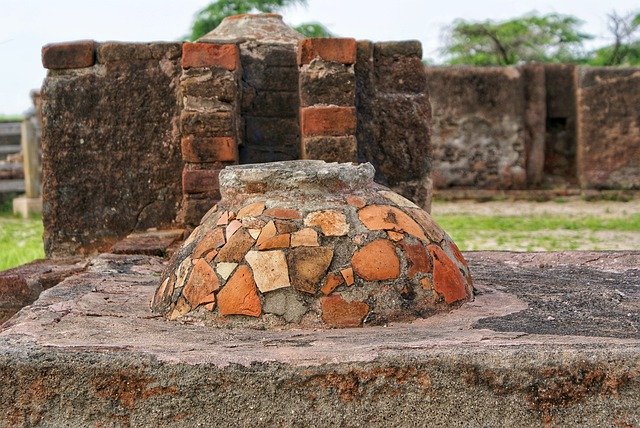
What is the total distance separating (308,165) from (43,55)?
1.92 metres

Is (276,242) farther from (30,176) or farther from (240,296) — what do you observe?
(30,176)

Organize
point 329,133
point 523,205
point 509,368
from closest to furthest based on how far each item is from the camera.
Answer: point 509,368
point 329,133
point 523,205

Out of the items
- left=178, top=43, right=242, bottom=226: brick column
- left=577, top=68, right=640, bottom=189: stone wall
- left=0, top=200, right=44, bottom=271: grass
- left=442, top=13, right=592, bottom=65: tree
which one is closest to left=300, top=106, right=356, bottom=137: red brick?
left=178, top=43, right=242, bottom=226: brick column

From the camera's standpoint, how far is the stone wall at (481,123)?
1103cm

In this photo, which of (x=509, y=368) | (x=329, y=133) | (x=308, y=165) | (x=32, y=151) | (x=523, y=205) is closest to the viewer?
(x=509, y=368)

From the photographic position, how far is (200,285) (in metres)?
2.64

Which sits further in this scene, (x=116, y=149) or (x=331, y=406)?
(x=116, y=149)

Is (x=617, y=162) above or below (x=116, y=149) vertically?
below

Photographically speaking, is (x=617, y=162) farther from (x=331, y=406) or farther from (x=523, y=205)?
(x=331, y=406)

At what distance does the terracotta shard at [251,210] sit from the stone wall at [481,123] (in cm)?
849

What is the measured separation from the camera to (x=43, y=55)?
4.27 meters

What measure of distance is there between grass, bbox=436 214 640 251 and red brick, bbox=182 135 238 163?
3.58 metres

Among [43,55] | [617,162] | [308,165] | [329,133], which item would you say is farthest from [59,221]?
[617,162]

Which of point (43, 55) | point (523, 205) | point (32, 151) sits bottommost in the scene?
point (523, 205)
